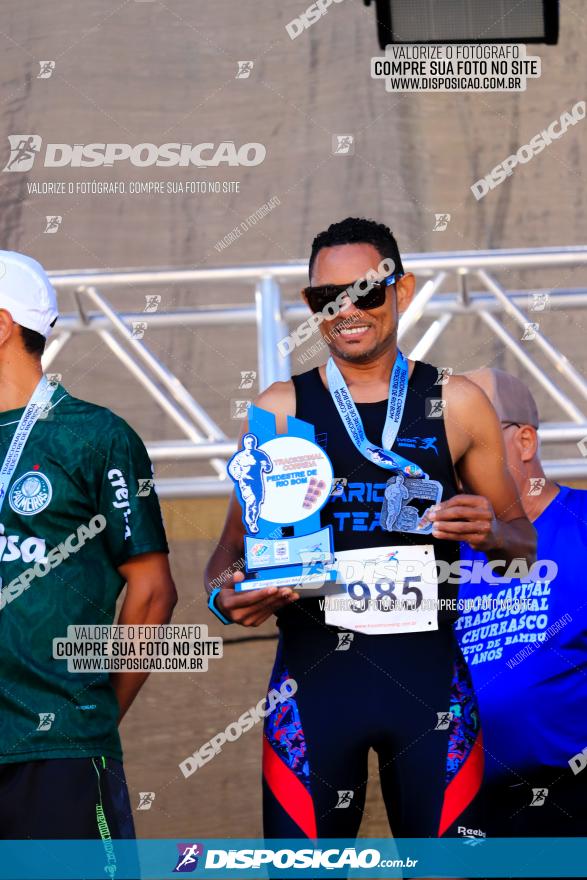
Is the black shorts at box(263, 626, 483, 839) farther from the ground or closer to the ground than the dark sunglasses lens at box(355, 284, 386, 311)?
closer to the ground

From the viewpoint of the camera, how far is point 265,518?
2330 millimetres

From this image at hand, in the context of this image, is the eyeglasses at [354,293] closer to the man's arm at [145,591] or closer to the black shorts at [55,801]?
the man's arm at [145,591]

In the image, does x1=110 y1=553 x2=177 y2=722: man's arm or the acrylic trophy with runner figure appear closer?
the acrylic trophy with runner figure

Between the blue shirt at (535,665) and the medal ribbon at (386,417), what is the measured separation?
77 centimetres

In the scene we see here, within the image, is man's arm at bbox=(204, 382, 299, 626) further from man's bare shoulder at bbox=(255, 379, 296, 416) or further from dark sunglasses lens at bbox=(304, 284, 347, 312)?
dark sunglasses lens at bbox=(304, 284, 347, 312)

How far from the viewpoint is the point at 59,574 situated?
2305 millimetres

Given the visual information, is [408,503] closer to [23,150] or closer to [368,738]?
[368,738]

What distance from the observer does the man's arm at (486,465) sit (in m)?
2.38

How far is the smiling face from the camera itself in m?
2.40

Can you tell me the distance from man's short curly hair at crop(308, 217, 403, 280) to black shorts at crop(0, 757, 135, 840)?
103cm

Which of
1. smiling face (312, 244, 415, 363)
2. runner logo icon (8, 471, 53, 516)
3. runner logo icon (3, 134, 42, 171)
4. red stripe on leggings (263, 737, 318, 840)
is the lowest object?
red stripe on leggings (263, 737, 318, 840)

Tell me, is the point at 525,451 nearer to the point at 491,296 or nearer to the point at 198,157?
the point at 491,296

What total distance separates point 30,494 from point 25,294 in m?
0.42

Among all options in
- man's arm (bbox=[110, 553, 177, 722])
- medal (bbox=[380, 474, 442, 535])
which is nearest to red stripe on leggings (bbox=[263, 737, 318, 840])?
man's arm (bbox=[110, 553, 177, 722])
